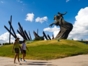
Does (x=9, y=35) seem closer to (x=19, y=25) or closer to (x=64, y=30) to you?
(x=19, y=25)

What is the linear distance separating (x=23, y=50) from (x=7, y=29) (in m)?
43.6

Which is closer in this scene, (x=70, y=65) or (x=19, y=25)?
(x=70, y=65)

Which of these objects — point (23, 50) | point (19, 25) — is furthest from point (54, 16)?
point (23, 50)

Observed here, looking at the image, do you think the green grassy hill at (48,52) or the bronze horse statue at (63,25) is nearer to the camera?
the green grassy hill at (48,52)

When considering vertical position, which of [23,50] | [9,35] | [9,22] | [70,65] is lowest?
[70,65]

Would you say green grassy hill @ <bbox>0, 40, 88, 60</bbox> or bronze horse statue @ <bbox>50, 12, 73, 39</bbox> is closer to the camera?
green grassy hill @ <bbox>0, 40, 88, 60</bbox>

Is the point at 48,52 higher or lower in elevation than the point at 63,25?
lower

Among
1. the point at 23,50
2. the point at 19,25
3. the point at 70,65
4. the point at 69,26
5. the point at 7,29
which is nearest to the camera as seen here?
the point at 70,65

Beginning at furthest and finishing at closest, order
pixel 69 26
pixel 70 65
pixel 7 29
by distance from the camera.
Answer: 1. pixel 7 29
2. pixel 69 26
3. pixel 70 65

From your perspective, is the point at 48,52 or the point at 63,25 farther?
the point at 63,25

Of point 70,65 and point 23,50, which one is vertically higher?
point 23,50

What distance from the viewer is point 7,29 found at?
5703 cm

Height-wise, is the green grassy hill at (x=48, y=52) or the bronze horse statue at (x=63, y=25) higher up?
the bronze horse statue at (x=63, y=25)

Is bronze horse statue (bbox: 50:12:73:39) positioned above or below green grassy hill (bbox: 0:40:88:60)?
above
